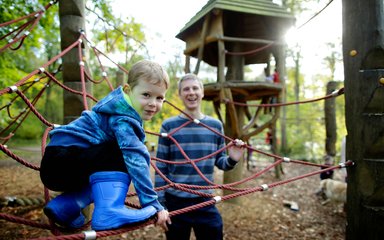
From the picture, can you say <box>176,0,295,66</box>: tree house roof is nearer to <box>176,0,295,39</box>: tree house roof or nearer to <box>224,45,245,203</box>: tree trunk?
<box>176,0,295,39</box>: tree house roof

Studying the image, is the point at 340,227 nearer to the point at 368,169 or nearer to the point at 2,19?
the point at 368,169

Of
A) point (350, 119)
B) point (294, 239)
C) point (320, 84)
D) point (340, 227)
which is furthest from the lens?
point (320, 84)

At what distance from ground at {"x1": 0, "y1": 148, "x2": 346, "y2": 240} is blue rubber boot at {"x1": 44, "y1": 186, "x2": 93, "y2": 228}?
2086 millimetres

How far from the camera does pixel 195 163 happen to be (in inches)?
78.6

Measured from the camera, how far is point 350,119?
1593mm

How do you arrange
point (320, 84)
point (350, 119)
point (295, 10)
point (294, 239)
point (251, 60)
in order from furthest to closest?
1. point (320, 84)
2. point (295, 10)
3. point (251, 60)
4. point (294, 239)
5. point (350, 119)

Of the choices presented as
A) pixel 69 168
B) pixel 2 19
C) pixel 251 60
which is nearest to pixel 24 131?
pixel 2 19

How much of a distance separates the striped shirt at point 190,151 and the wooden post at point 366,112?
2.61ft

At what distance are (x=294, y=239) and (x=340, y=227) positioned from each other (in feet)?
3.10

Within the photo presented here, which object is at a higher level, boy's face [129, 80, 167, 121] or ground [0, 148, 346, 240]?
boy's face [129, 80, 167, 121]

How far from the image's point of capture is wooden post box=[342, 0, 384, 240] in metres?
1.47

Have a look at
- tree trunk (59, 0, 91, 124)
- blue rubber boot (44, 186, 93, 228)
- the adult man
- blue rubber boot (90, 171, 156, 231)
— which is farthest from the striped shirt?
tree trunk (59, 0, 91, 124)

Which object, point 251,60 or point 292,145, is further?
point 292,145

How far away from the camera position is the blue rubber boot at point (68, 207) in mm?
1098
